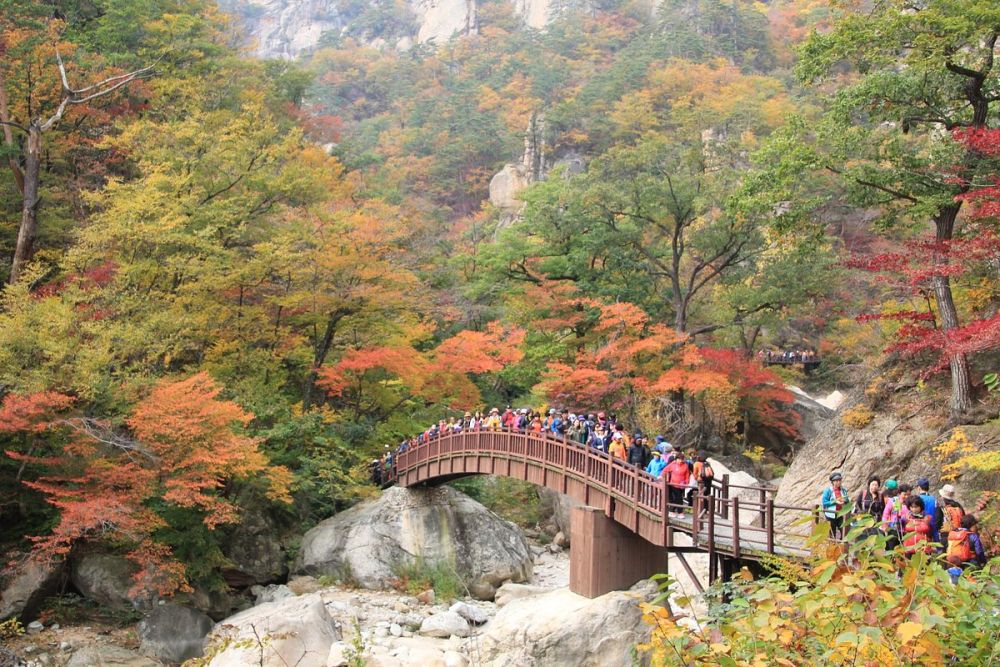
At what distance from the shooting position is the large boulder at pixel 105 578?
1681 centimetres

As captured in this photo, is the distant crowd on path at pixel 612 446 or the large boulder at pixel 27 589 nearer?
the distant crowd on path at pixel 612 446

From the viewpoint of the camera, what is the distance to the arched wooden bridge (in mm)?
11477

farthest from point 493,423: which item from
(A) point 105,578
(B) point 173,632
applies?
(A) point 105,578

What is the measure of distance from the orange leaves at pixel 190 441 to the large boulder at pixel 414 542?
3.65 meters

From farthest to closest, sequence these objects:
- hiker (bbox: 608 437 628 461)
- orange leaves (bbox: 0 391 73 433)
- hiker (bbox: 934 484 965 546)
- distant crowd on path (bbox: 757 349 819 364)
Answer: distant crowd on path (bbox: 757 349 819 364), orange leaves (bbox: 0 391 73 433), hiker (bbox: 608 437 628 461), hiker (bbox: 934 484 965 546)

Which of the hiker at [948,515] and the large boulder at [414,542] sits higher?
the hiker at [948,515]

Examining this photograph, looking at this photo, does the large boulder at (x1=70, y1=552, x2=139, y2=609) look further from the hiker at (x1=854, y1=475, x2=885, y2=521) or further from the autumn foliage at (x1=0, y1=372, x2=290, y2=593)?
the hiker at (x1=854, y1=475, x2=885, y2=521)

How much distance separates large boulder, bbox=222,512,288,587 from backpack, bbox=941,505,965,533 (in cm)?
1541

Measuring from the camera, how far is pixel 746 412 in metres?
28.3

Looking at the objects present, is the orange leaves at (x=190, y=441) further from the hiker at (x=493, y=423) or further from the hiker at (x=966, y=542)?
the hiker at (x=966, y=542)

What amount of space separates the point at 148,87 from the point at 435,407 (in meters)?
14.8

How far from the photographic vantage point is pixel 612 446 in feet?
48.8

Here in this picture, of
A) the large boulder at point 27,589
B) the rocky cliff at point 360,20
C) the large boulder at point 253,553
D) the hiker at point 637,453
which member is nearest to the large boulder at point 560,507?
the large boulder at point 253,553

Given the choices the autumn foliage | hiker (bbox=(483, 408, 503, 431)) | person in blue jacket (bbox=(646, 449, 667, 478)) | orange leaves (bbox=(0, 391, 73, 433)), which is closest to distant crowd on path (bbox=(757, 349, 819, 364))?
hiker (bbox=(483, 408, 503, 431))
